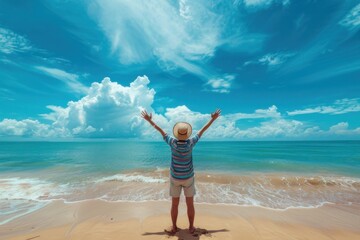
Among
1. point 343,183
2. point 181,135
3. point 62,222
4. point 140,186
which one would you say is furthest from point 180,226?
point 343,183

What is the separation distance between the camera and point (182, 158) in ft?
14.7

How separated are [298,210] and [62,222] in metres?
7.60

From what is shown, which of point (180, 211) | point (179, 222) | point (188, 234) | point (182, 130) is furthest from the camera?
point (180, 211)

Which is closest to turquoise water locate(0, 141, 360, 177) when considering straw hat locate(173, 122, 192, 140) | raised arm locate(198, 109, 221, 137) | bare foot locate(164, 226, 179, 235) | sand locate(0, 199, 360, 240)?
sand locate(0, 199, 360, 240)

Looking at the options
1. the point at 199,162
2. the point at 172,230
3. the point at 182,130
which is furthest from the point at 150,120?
the point at 199,162

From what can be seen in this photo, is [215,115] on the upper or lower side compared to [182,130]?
upper

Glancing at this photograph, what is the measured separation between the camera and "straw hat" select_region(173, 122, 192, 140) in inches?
174

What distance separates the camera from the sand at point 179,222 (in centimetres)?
501

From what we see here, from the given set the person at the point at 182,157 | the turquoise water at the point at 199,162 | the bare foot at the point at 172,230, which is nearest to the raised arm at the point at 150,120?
the person at the point at 182,157

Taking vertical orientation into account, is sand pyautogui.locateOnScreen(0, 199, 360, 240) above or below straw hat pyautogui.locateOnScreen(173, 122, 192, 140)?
below

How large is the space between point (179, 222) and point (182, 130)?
116 inches

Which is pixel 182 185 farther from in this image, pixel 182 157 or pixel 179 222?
pixel 179 222

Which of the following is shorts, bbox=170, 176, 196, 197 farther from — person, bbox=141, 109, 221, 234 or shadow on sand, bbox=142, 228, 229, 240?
shadow on sand, bbox=142, 228, 229, 240

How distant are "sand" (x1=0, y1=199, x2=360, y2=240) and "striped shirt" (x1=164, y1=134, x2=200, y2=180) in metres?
1.55
